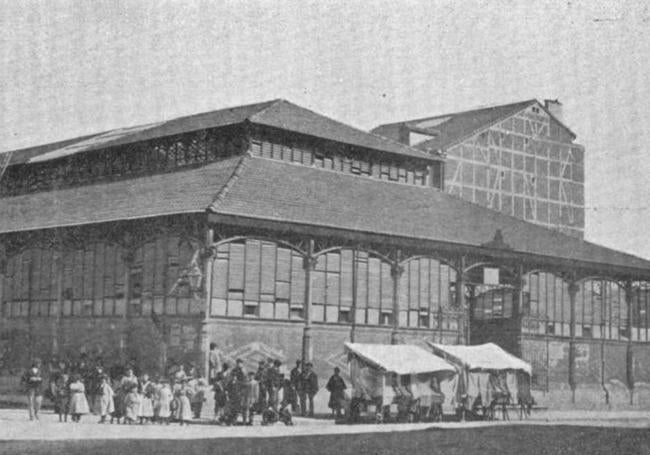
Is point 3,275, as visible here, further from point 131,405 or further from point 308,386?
point 308,386

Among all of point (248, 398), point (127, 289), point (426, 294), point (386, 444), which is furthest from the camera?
point (426, 294)

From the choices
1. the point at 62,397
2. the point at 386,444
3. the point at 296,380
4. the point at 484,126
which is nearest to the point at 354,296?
the point at 296,380

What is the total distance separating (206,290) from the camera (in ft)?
98.5

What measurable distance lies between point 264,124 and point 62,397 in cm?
1243

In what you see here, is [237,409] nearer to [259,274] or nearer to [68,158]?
[259,274]

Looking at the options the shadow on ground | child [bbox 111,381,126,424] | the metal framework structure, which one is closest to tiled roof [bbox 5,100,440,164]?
child [bbox 111,381,126,424]

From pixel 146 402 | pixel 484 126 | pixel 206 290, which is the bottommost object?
pixel 146 402

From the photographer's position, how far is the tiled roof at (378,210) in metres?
31.9

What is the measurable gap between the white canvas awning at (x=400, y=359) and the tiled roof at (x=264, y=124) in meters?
10.2

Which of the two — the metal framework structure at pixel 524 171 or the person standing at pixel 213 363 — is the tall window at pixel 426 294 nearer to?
the person standing at pixel 213 363

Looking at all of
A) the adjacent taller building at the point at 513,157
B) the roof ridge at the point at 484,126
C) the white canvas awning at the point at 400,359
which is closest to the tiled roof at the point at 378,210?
the white canvas awning at the point at 400,359

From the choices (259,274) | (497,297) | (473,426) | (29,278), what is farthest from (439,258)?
(29,278)

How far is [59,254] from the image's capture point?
35.8m

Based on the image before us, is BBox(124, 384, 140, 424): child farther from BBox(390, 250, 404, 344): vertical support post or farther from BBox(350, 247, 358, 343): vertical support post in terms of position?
BBox(390, 250, 404, 344): vertical support post
